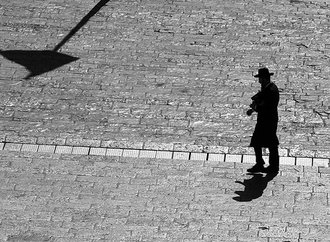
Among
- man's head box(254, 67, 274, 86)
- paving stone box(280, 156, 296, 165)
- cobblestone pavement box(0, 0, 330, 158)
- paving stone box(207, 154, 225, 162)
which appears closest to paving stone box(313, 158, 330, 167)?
cobblestone pavement box(0, 0, 330, 158)

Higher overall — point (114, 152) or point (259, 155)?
point (259, 155)

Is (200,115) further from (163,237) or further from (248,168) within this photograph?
(163,237)

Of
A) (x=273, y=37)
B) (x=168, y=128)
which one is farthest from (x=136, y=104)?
(x=273, y=37)

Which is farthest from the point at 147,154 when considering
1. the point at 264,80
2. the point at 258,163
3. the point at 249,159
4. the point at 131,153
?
the point at 264,80

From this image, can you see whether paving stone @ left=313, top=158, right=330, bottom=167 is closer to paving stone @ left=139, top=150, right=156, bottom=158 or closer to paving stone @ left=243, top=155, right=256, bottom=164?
paving stone @ left=243, top=155, right=256, bottom=164

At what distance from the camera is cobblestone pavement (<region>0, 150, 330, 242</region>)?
13.5 m

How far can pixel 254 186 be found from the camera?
575 inches

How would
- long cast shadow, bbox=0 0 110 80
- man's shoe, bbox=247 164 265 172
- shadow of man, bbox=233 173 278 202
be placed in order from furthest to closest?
long cast shadow, bbox=0 0 110 80, man's shoe, bbox=247 164 265 172, shadow of man, bbox=233 173 278 202

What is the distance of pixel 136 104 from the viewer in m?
16.8

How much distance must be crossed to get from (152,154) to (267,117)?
1.89 metres

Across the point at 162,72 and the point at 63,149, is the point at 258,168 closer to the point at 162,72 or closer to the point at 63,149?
the point at 63,149

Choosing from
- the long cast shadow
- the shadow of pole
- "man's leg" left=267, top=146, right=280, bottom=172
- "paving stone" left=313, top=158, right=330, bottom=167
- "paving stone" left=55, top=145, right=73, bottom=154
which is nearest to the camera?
"man's leg" left=267, top=146, right=280, bottom=172

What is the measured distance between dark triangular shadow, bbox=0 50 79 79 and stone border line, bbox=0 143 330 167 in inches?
92.4

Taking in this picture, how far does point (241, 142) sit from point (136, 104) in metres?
1.95
